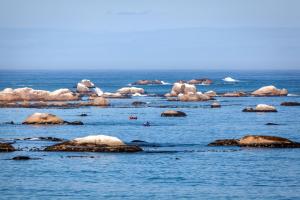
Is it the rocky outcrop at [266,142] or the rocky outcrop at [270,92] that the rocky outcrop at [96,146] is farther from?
the rocky outcrop at [270,92]

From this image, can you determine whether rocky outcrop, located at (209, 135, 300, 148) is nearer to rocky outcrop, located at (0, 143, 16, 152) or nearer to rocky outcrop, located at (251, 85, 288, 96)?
rocky outcrop, located at (0, 143, 16, 152)

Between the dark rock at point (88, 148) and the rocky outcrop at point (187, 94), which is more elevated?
the rocky outcrop at point (187, 94)

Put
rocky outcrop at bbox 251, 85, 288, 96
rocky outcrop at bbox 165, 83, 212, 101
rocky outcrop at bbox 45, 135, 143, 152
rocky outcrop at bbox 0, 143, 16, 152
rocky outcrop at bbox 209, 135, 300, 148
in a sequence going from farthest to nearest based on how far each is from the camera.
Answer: rocky outcrop at bbox 251, 85, 288, 96
rocky outcrop at bbox 165, 83, 212, 101
rocky outcrop at bbox 209, 135, 300, 148
rocky outcrop at bbox 0, 143, 16, 152
rocky outcrop at bbox 45, 135, 143, 152

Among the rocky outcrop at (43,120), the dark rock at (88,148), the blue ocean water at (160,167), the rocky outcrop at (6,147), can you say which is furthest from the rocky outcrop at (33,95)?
the dark rock at (88,148)

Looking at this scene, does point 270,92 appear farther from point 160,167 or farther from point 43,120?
point 160,167

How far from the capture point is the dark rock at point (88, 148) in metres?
75.0

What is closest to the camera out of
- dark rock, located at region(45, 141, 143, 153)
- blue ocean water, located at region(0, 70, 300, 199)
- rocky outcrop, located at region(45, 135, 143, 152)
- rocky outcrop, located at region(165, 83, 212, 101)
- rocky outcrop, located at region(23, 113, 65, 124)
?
blue ocean water, located at region(0, 70, 300, 199)

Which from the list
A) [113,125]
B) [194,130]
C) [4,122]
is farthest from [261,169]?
[4,122]

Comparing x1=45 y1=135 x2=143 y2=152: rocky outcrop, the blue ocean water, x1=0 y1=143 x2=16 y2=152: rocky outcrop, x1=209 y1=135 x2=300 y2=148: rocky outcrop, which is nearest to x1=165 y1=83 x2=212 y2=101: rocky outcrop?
the blue ocean water

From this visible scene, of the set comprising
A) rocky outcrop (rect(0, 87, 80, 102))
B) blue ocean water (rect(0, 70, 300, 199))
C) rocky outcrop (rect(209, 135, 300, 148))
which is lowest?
blue ocean water (rect(0, 70, 300, 199))

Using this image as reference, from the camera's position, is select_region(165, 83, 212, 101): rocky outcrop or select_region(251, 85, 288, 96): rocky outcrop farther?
select_region(251, 85, 288, 96): rocky outcrop

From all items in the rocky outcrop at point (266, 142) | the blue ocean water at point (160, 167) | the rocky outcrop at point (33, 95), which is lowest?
the blue ocean water at point (160, 167)

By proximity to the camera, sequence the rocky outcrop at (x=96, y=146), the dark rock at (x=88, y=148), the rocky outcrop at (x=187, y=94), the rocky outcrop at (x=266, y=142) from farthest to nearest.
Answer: the rocky outcrop at (x=187, y=94) → the rocky outcrop at (x=266, y=142) → the rocky outcrop at (x=96, y=146) → the dark rock at (x=88, y=148)

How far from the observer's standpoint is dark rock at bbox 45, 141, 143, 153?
75000 mm
